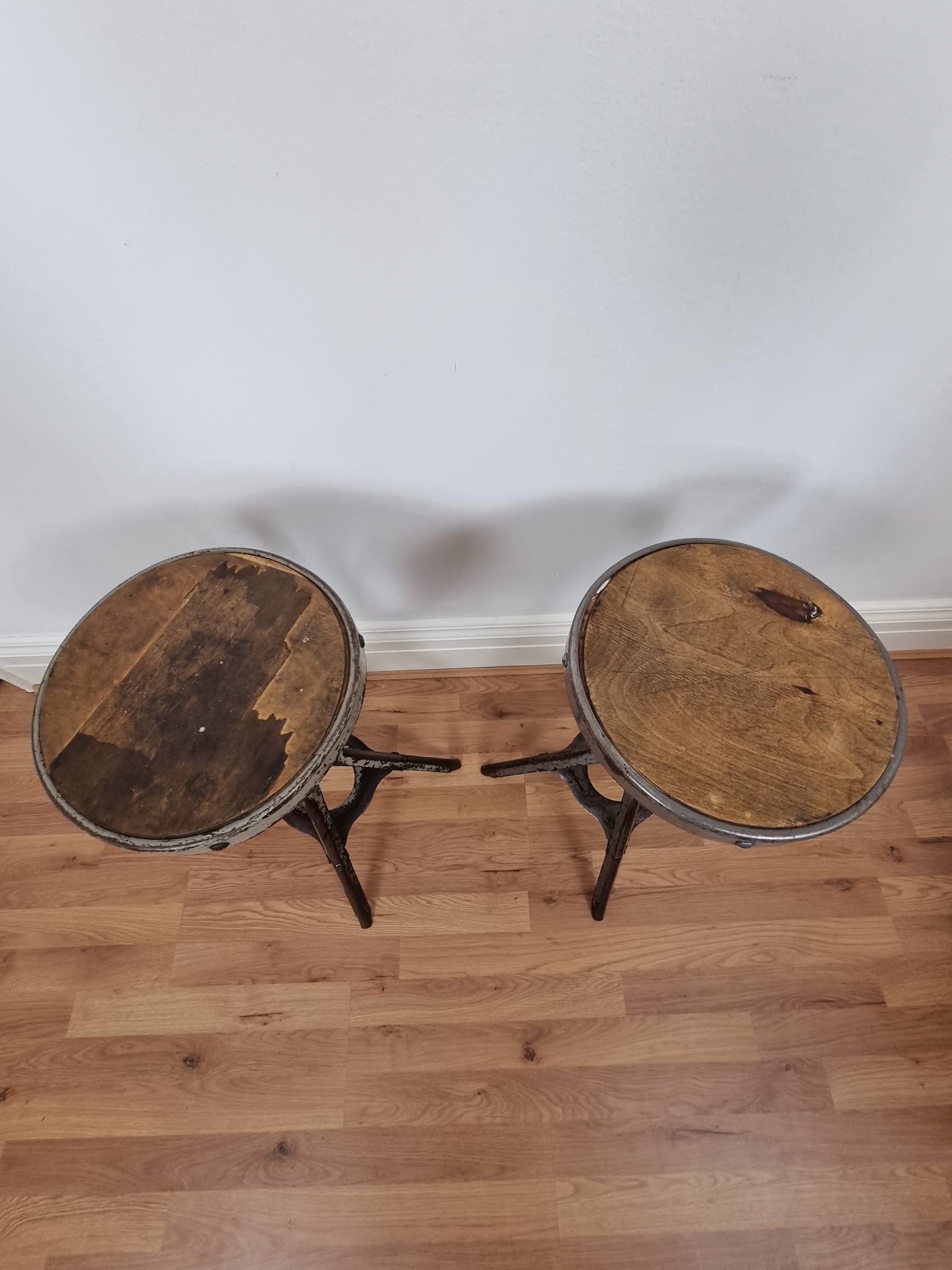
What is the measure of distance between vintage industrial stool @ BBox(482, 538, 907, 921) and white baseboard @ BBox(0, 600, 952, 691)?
56cm

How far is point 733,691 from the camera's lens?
2.87 ft

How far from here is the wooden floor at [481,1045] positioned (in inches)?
43.3

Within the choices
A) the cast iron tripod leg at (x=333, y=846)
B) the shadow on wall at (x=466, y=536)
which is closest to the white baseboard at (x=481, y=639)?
the shadow on wall at (x=466, y=536)

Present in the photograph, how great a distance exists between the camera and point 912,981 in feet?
4.17

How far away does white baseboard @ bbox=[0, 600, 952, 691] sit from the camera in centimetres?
152

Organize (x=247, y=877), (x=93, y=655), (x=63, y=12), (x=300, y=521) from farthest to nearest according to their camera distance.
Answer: (x=247, y=877)
(x=300, y=521)
(x=93, y=655)
(x=63, y=12)

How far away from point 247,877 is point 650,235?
53.0 inches

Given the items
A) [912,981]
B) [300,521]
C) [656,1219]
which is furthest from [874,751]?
[300,521]

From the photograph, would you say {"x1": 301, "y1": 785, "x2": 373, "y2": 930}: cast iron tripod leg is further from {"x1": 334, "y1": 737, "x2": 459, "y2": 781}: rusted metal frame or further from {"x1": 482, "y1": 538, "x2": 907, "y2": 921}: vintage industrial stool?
{"x1": 482, "y1": 538, "x2": 907, "y2": 921}: vintage industrial stool

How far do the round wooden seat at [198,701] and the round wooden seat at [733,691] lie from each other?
35cm

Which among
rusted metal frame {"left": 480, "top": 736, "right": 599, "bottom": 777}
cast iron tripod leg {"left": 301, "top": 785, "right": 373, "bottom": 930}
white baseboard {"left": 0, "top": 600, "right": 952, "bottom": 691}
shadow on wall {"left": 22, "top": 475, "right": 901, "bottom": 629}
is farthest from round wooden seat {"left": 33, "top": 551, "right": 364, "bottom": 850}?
white baseboard {"left": 0, "top": 600, "right": 952, "bottom": 691}

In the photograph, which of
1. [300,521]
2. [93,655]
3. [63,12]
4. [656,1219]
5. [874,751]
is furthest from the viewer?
[300,521]

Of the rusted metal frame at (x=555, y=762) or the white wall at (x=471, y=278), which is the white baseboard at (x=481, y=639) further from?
the rusted metal frame at (x=555, y=762)

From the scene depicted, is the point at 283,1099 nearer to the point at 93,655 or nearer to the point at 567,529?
the point at 93,655
